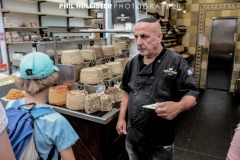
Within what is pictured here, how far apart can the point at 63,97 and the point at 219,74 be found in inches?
223

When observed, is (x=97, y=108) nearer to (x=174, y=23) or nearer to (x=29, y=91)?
(x=29, y=91)

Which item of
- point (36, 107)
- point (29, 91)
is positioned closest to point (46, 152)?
point (36, 107)

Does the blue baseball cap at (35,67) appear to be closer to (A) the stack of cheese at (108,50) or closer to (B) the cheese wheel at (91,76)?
(B) the cheese wheel at (91,76)

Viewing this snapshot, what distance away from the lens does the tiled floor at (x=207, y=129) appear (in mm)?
3070

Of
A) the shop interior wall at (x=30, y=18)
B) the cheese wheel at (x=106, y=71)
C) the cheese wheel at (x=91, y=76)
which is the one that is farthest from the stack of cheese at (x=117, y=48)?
the shop interior wall at (x=30, y=18)

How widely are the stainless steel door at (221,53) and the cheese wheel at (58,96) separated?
5507mm

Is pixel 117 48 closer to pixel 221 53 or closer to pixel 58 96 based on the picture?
pixel 58 96

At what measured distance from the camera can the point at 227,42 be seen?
19.8ft

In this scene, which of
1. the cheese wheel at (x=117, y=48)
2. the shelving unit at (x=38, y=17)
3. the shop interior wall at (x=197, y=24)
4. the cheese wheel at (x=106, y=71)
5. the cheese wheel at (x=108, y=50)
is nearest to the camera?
the cheese wheel at (x=106, y=71)

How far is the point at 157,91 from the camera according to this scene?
1.52 meters

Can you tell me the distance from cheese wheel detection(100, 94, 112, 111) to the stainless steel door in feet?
17.6

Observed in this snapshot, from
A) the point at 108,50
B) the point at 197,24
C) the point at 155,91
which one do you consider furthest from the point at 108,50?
the point at 197,24

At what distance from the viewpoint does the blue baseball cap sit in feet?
3.80

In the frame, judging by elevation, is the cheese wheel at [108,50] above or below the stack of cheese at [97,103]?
above
